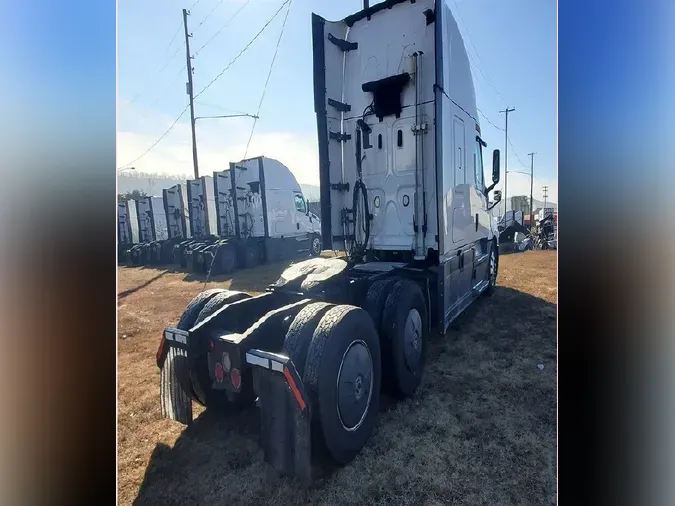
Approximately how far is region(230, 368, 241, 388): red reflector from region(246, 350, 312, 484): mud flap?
18 centimetres

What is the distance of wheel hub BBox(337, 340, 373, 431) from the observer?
1.76 m

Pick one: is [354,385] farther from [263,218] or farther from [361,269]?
[263,218]

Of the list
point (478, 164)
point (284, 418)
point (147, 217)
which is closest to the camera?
point (284, 418)

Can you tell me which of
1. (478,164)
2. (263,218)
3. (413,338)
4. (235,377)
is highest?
(478,164)

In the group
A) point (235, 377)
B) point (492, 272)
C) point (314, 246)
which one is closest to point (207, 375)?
point (235, 377)

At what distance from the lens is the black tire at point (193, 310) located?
2242 mm

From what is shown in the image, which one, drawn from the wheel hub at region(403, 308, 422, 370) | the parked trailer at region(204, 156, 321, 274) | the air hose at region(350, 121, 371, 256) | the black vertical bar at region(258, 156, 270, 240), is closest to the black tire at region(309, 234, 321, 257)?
the parked trailer at region(204, 156, 321, 274)

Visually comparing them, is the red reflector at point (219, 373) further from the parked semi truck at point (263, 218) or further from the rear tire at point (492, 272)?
the parked semi truck at point (263, 218)

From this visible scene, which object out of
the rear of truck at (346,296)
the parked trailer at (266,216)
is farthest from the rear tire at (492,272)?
the parked trailer at (266,216)

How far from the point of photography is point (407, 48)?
9.25ft

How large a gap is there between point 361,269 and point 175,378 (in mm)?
1553

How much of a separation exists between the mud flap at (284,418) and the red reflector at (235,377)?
7.2 inches

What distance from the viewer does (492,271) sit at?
4793 mm
